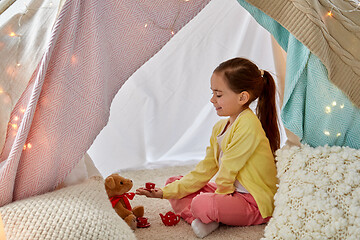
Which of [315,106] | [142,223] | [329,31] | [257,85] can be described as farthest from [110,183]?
[329,31]

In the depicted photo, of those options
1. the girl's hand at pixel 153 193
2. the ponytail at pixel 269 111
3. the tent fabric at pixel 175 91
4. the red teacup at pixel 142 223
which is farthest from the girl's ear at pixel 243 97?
the tent fabric at pixel 175 91

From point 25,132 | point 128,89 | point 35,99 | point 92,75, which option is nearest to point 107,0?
point 92,75

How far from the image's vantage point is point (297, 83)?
1.66 metres

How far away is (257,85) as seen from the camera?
6.37 ft

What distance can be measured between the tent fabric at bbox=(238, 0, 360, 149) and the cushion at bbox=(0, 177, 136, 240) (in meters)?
0.69

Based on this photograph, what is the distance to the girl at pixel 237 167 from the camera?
5.98ft

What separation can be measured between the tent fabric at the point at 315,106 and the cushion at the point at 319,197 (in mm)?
57

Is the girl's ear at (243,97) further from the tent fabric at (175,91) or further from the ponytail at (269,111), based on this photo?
the tent fabric at (175,91)

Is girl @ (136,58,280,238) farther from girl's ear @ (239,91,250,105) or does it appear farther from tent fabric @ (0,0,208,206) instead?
tent fabric @ (0,0,208,206)

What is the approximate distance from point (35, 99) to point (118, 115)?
1107 mm

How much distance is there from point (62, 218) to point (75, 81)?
444 millimetres

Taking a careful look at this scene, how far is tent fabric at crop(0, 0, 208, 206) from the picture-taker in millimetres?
1553

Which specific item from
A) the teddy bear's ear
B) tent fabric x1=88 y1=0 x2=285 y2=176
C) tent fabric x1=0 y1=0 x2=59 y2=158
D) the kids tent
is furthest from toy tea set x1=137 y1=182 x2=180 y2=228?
tent fabric x1=88 y1=0 x2=285 y2=176

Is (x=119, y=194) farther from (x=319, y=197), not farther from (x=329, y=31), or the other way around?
(x=329, y=31)
